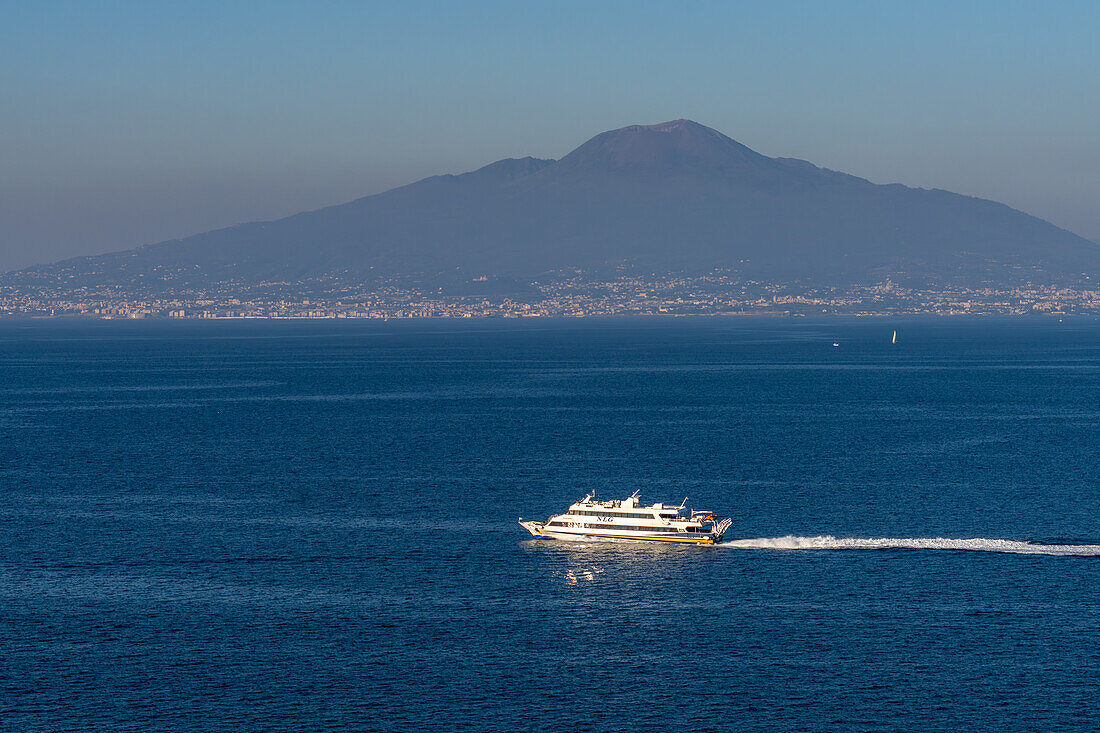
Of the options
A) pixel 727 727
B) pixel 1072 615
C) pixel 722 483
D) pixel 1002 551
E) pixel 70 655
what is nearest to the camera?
pixel 727 727

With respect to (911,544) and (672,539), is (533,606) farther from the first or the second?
(911,544)

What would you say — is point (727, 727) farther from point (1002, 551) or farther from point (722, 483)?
point (722, 483)

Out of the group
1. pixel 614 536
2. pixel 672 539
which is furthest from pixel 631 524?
pixel 672 539

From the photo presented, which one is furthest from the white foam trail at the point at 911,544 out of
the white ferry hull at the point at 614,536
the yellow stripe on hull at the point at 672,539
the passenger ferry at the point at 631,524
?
the passenger ferry at the point at 631,524

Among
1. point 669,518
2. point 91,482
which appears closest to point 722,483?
point 669,518

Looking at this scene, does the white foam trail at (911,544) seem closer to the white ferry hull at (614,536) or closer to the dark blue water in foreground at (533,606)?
the dark blue water in foreground at (533,606)

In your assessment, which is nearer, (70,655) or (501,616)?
(70,655)
